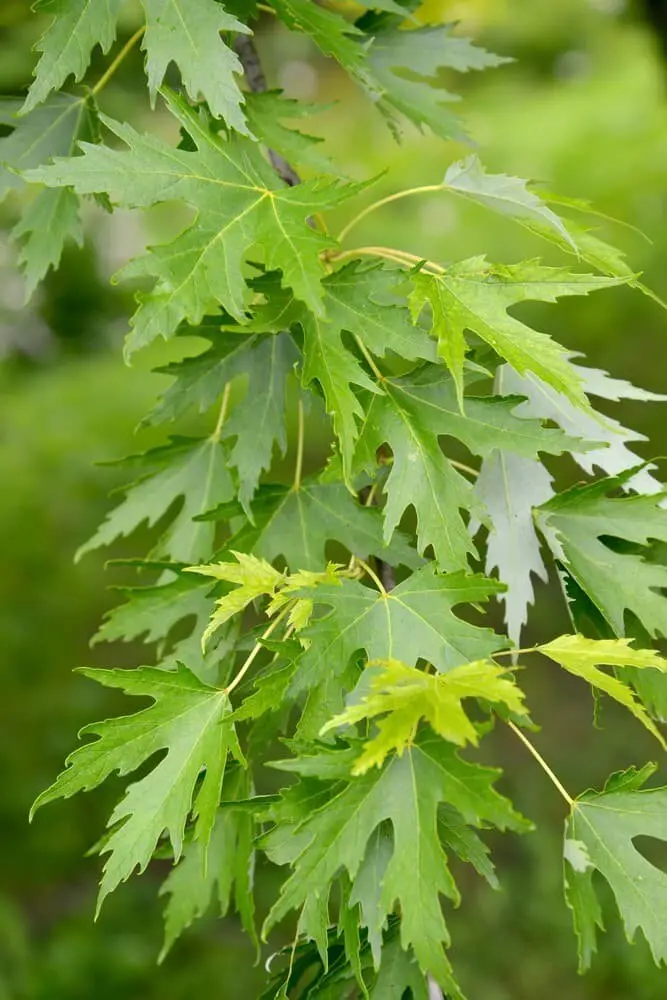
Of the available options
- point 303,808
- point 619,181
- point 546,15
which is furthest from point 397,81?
point 546,15

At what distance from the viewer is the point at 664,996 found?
2420 mm

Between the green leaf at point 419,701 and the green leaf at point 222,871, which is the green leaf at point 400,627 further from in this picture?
the green leaf at point 222,871

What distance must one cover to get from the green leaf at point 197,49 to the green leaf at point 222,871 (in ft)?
1.83

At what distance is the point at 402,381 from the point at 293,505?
0.16 metres

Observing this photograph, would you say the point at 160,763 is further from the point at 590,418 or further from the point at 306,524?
the point at 590,418

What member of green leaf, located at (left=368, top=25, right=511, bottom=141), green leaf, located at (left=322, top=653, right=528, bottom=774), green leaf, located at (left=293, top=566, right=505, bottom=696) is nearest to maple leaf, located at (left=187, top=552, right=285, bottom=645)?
green leaf, located at (left=293, top=566, right=505, bottom=696)

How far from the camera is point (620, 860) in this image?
0.76m

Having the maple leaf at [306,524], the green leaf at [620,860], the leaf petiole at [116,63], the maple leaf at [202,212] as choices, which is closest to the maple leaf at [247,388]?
the maple leaf at [306,524]

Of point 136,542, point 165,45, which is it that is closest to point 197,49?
point 165,45

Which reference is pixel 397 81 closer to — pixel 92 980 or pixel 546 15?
pixel 92 980

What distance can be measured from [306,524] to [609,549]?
0.85ft

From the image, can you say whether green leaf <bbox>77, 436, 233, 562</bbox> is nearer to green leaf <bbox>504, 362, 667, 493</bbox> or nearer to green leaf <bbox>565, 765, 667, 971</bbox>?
green leaf <bbox>504, 362, 667, 493</bbox>

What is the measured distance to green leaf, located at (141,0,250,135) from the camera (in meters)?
0.75

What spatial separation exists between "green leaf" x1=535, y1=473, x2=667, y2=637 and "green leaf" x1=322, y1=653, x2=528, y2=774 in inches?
8.6
